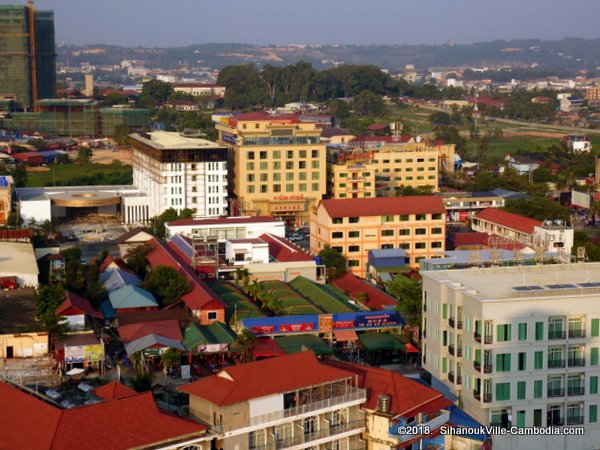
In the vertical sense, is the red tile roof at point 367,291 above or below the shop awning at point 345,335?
above

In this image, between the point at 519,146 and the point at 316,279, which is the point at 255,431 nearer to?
the point at 316,279

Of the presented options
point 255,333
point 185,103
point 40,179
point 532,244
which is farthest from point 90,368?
point 185,103

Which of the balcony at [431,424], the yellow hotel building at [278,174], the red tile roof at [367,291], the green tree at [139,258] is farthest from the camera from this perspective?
the yellow hotel building at [278,174]

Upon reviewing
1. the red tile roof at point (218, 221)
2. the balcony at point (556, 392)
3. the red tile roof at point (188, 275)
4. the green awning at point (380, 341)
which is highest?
the red tile roof at point (218, 221)

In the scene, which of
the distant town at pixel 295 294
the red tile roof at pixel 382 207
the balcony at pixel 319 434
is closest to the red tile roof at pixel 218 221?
the distant town at pixel 295 294

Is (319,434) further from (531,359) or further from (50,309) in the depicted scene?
(50,309)

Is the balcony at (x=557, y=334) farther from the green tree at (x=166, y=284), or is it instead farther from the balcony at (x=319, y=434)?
the green tree at (x=166, y=284)

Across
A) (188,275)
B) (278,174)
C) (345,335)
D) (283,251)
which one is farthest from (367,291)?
(278,174)
